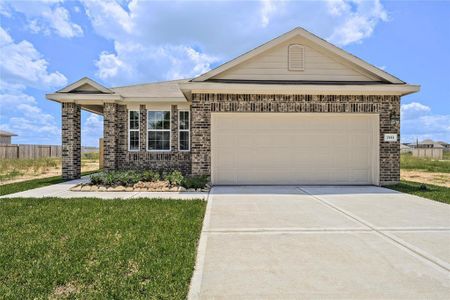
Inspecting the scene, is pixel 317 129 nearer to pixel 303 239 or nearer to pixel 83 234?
pixel 303 239

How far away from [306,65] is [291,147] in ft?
10.1

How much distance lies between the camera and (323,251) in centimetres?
470

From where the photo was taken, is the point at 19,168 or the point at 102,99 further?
the point at 19,168

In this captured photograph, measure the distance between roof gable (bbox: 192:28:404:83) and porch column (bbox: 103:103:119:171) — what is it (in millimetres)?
5119

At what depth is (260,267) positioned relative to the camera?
13.5 feet

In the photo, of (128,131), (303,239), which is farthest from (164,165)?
(303,239)

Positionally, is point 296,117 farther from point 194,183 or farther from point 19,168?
point 19,168

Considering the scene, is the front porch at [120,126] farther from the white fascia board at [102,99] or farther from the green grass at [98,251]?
the green grass at [98,251]

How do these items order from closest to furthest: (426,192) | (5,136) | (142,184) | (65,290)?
(65,290) → (426,192) → (142,184) → (5,136)

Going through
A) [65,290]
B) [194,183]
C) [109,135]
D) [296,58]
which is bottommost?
[65,290]

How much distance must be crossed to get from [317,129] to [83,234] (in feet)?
28.8

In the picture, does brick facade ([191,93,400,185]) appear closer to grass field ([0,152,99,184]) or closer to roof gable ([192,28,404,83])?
roof gable ([192,28,404,83])

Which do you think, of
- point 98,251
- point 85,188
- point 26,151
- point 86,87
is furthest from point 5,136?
point 98,251

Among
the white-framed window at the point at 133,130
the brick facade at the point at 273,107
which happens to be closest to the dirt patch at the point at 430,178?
the brick facade at the point at 273,107
